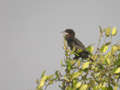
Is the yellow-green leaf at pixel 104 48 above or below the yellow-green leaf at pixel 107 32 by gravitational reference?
below

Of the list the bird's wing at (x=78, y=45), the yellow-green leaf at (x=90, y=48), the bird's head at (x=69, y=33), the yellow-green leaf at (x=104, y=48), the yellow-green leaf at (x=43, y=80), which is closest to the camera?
the yellow-green leaf at (x=43, y=80)

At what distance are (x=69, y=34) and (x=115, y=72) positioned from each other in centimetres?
517

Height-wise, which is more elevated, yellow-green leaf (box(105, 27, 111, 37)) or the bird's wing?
yellow-green leaf (box(105, 27, 111, 37))

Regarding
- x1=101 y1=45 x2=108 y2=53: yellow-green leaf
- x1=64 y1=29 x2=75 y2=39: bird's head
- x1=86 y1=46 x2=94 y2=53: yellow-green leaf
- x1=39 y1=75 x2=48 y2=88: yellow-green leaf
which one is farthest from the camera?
x1=64 y1=29 x2=75 y2=39: bird's head

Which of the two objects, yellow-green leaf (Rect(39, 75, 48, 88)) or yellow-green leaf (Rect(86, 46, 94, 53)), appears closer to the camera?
yellow-green leaf (Rect(39, 75, 48, 88))

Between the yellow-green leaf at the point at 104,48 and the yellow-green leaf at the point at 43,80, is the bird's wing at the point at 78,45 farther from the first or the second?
the yellow-green leaf at the point at 43,80

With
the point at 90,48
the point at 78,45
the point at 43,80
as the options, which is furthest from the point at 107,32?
the point at 78,45

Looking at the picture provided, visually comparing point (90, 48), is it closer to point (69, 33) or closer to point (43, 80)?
point (43, 80)

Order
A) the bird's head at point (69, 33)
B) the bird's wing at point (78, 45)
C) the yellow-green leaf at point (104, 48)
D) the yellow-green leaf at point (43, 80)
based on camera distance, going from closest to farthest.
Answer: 1. the yellow-green leaf at point (43, 80)
2. the yellow-green leaf at point (104, 48)
3. the bird's wing at point (78, 45)
4. the bird's head at point (69, 33)

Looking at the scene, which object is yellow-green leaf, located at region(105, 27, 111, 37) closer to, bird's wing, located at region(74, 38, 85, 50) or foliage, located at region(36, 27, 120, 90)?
foliage, located at region(36, 27, 120, 90)

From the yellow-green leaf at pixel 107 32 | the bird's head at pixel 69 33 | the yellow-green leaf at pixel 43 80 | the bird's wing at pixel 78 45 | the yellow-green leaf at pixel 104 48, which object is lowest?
the yellow-green leaf at pixel 43 80

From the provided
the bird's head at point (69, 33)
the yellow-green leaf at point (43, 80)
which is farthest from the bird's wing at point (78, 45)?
the yellow-green leaf at point (43, 80)

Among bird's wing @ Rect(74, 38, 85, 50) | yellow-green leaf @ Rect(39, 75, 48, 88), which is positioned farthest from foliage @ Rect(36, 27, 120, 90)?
bird's wing @ Rect(74, 38, 85, 50)

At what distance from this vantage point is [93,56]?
3.67 m
